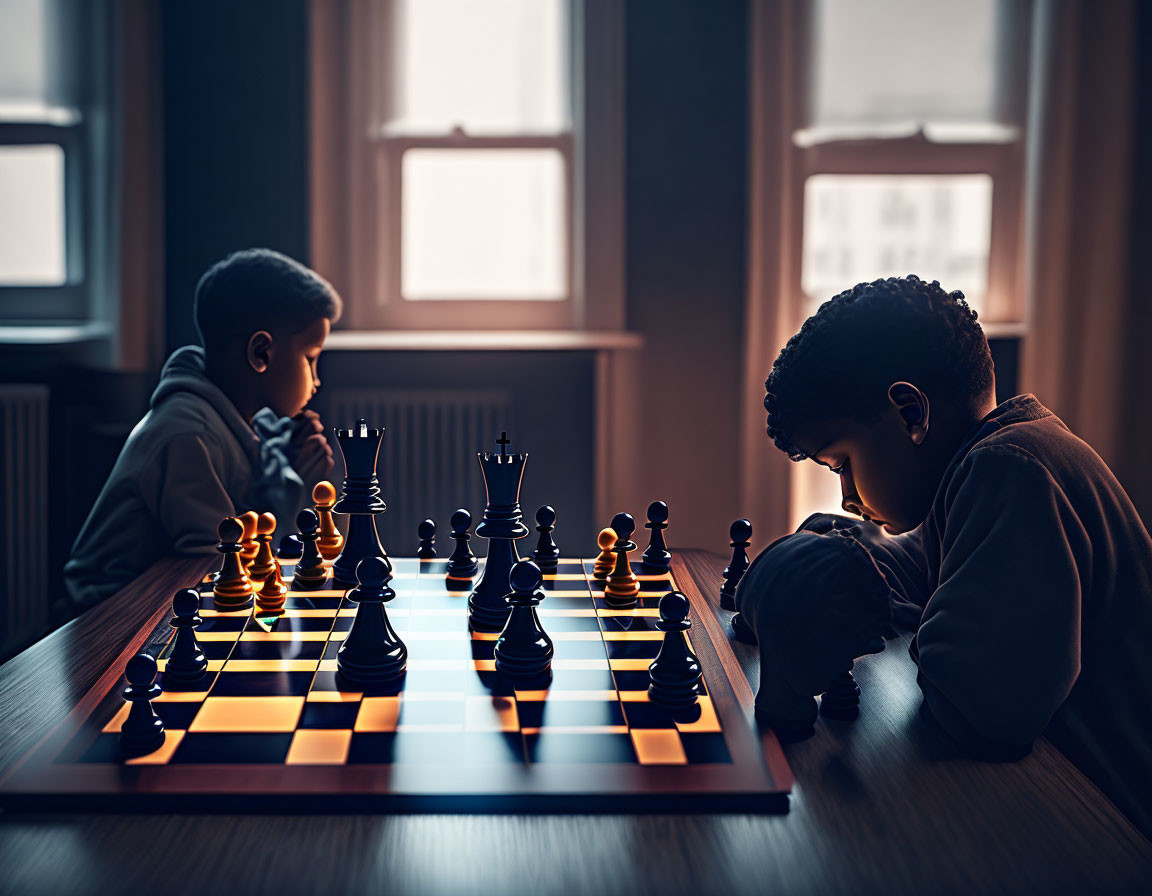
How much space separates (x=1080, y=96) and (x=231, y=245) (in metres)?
2.73

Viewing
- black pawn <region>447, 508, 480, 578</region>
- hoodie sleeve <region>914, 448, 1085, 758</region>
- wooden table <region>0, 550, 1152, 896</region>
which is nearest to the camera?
wooden table <region>0, 550, 1152, 896</region>

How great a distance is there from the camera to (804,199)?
319cm

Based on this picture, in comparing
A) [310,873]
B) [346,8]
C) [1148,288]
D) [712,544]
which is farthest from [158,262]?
[1148,288]

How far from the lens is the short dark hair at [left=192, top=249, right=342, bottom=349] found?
204 cm

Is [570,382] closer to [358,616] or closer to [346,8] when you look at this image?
[346,8]

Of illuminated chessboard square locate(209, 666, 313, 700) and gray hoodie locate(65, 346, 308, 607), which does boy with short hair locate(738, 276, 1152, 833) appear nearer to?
illuminated chessboard square locate(209, 666, 313, 700)

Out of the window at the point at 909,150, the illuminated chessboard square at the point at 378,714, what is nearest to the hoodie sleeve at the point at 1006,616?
the illuminated chessboard square at the point at 378,714

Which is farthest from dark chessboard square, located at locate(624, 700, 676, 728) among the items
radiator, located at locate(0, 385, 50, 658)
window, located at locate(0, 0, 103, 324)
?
window, located at locate(0, 0, 103, 324)

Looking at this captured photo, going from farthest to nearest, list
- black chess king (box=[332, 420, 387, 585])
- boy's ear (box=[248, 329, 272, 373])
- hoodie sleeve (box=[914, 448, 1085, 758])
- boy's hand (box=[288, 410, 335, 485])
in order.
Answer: boy's hand (box=[288, 410, 335, 485]) → boy's ear (box=[248, 329, 272, 373]) → black chess king (box=[332, 420, 387, 585]) → hoodie sleeve (box=[914, 448, 1085, 758])

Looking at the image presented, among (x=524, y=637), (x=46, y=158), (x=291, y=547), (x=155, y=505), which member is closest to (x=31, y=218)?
(x=46, y=158)

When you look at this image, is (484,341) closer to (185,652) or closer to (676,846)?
(185,652)

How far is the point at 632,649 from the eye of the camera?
120 centimetres

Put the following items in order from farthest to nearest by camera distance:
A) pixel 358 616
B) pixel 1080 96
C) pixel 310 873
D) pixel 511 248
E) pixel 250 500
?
pixel 511 248, pixel 1080 96, pixel 250 500, pixel 358 616, pixel 310 873

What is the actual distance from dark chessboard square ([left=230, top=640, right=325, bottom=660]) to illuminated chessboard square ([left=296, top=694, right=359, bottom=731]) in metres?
0.15
